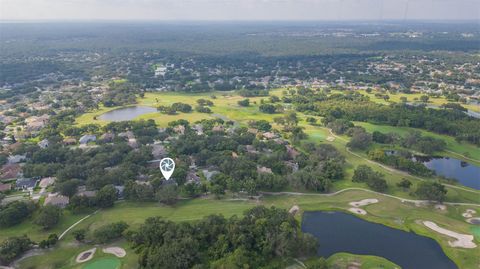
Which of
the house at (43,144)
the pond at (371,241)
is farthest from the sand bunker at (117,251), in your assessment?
the house at (43,144)

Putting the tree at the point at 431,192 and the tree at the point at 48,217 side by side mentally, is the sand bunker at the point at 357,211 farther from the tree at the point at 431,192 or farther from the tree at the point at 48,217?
the tree at the point at 48,217

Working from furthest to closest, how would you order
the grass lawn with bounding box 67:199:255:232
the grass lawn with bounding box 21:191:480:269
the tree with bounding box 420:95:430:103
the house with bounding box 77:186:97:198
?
the tree with bounding box 420:95:430:103 < the house with bounding box 77:186:97:198 < the grass lawn with bounding box 67:199:255:232 < the grass lawn with bounding box 21:191:480:269

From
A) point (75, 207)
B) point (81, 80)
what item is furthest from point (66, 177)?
point (81, 80)

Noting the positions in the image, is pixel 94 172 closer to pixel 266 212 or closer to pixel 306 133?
pixel 266 212

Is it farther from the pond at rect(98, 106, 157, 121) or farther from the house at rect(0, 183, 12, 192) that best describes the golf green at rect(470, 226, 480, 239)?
the pond at rect(98, 106, 157, 121)

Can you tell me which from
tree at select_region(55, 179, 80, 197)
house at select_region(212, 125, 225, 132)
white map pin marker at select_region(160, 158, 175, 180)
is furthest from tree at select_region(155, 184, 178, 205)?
house at select_region(212, 125, 225, 132)

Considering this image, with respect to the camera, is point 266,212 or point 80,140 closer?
point 266,212

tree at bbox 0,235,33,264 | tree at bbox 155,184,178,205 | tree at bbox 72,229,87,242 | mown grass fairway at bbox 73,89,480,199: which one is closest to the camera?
tree at bbox 0,235,33,264

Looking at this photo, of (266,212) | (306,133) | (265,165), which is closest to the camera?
(266,212)
